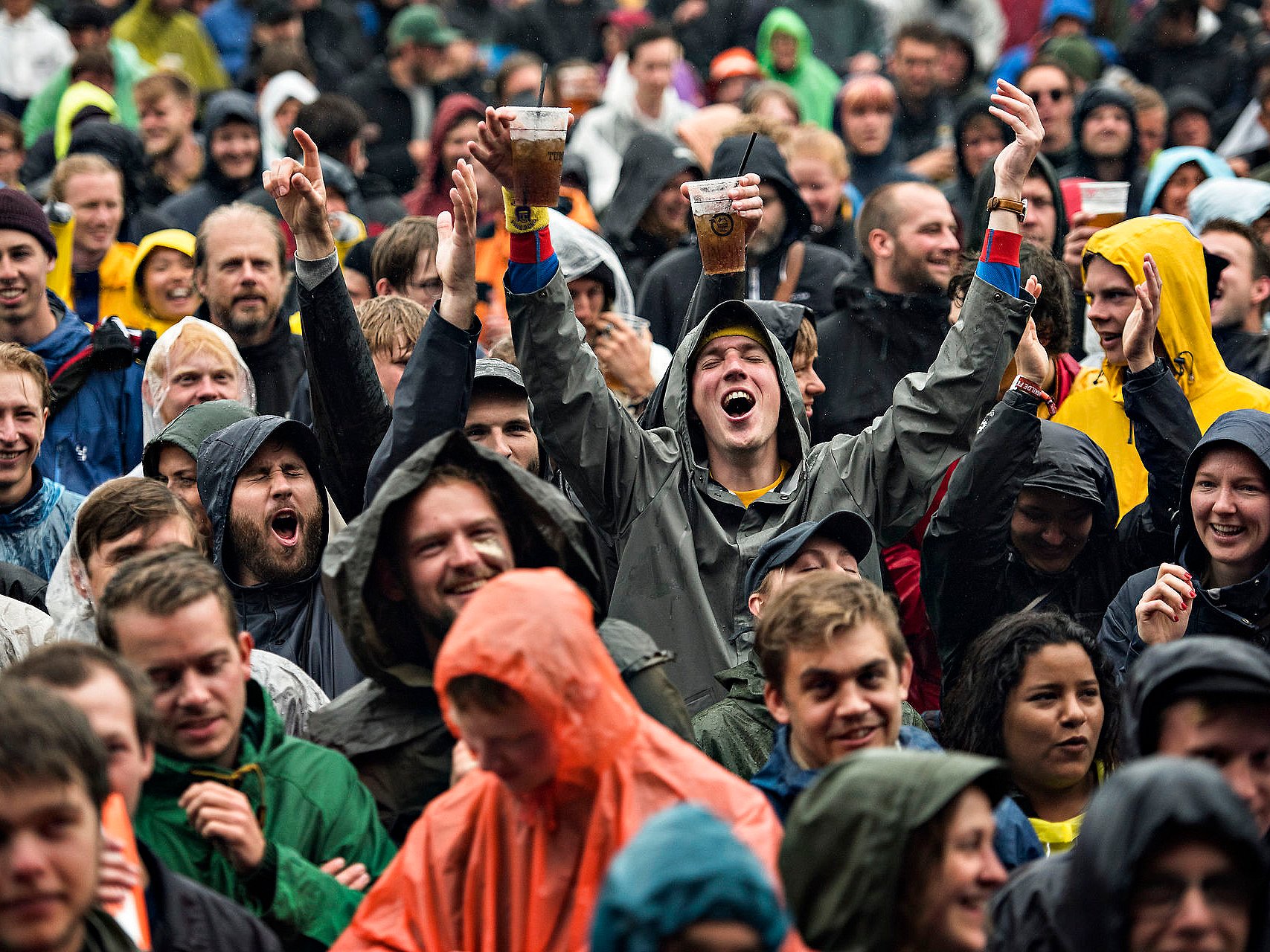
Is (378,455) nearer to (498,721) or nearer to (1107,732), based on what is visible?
(498,721)

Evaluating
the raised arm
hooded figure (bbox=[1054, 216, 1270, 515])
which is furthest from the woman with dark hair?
the raised arm

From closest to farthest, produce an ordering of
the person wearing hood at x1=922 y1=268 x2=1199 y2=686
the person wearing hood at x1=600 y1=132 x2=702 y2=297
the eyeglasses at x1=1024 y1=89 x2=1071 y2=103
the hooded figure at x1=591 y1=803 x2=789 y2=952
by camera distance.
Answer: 1. the hooded figure at x1=591 y1=803 x2=789 y2=952
2. the person wearing hood at x1=922 y1=268 x2=1199 y2=686
3. the person wearing hood at x1=600 y1=132 x2=702 y2=297
4. the eyeglasses at x1=1024 y1=89 x2=1071 y2=103

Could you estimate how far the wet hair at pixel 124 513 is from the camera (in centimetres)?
500

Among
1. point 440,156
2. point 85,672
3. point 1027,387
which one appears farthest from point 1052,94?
point 85,672

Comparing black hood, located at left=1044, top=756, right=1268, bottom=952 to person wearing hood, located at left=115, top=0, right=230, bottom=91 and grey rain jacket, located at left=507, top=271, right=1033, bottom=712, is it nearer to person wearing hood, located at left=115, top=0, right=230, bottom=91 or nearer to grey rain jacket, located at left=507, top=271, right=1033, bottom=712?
grey rain jacket, located at left=507, top=271, right=1033, bottom=712

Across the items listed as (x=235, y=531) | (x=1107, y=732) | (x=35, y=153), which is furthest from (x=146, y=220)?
(x=1107, y=732)

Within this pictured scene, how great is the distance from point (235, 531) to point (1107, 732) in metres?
2.63

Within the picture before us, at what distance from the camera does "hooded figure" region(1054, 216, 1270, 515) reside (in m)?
6.58

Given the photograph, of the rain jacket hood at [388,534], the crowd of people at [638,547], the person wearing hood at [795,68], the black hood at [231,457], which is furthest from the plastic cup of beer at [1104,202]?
the person wearing hood at [795,68]

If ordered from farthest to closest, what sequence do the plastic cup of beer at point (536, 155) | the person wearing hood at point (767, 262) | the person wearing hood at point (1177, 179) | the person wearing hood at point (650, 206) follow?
1. the person wearing hood at point (1177, 179)
2. the person wearing hood at point (650, 206)
3. the person wearing hood at point (767, 262)
4. the plastic cup of beer at point (536, 155)

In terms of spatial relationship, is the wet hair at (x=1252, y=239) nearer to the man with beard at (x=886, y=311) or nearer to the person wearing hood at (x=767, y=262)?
the man with beard at (x=886, y=311)

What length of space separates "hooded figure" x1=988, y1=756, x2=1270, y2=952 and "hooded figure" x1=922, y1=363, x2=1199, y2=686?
2.42 metres

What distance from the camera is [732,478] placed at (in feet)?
18.6

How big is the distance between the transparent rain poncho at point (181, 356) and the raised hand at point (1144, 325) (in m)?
3.09
